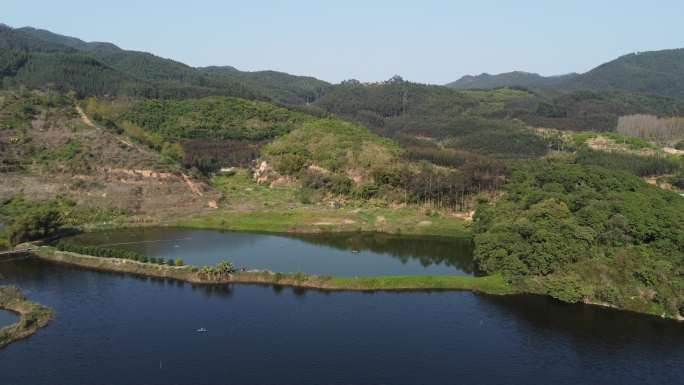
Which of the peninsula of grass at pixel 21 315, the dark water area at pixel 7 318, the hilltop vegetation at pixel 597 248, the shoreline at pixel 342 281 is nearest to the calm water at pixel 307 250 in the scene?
the shoreline at pixel 342 281

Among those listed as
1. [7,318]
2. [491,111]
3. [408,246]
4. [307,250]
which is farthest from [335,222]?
[491,111]

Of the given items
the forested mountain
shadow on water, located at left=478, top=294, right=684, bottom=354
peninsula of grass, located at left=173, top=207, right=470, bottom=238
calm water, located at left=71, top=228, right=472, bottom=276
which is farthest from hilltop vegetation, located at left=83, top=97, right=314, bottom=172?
shadow on water, located at left=478, top=294, right=684, bottom=354

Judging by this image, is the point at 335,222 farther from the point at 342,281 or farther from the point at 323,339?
the point at 323,339

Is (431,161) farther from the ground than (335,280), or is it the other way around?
(431,161)

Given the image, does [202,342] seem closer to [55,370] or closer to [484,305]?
[55,370]

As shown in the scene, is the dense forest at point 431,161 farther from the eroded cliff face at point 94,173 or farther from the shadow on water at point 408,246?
the shadow on water at point 408,246

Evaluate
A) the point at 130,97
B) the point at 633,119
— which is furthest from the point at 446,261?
the point at 633,119
